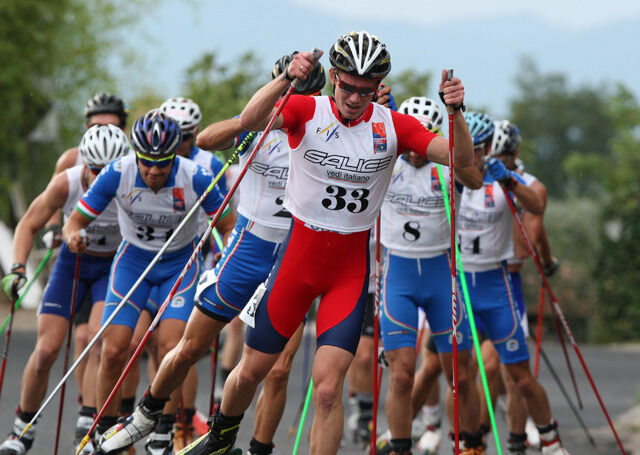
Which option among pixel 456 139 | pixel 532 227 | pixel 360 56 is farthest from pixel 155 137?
pixel 532 227

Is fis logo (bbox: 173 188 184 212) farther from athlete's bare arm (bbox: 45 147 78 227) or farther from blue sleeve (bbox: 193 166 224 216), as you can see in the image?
athlete's bare arm (bbox: 45 147 78 227)

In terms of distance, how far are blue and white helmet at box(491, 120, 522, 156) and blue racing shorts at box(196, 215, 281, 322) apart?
304cm

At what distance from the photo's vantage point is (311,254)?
6.45 meters

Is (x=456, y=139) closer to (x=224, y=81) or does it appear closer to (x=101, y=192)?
(x=101, y=192)

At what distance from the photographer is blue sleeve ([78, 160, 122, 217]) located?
8.08 metres

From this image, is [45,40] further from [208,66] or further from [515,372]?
[515,372]

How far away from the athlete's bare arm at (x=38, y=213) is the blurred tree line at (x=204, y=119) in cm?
1536

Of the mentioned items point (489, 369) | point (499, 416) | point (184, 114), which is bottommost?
point (499, 416)

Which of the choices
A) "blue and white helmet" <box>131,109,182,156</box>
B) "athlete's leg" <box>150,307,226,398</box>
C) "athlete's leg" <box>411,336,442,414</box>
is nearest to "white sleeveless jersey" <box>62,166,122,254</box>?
"blue and white helmet" <box>131,109,182,156</box>

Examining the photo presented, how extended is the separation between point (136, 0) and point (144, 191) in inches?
1211

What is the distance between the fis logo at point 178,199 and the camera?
8.27m

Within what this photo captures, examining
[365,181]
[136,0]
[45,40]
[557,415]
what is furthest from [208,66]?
[365,181]

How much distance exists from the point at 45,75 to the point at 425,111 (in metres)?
23.0

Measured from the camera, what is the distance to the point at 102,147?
8.84 metres
